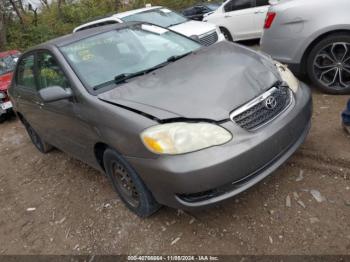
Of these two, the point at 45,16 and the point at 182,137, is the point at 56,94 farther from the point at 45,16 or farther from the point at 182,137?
the point at 45,16

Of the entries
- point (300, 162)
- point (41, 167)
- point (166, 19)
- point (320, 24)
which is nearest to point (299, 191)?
point (300, 162)

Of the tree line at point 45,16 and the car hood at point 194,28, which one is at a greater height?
the car hood at point 194,28

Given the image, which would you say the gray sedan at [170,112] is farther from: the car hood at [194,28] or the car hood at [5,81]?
the car hood at [5,81]

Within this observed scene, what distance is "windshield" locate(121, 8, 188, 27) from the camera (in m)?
8.41

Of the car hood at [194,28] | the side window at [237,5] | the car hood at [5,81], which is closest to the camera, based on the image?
the car hood at [194,28]

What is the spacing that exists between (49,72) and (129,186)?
1642 millimetres

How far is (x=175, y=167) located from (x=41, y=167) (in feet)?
10.4

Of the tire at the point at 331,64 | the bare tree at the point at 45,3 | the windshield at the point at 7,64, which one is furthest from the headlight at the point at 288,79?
the bare tree at the point at 45,3

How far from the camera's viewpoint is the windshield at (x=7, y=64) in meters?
9.09

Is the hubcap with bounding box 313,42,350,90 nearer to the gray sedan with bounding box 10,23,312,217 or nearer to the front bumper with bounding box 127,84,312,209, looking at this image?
the gray sedan with bounding box 10,23,312,217

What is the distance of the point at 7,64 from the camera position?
9.32 metres

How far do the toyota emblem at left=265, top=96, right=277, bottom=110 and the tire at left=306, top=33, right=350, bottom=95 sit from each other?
2026mm

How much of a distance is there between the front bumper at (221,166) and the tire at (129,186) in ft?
0.52

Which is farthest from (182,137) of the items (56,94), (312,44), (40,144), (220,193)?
(40,144)
